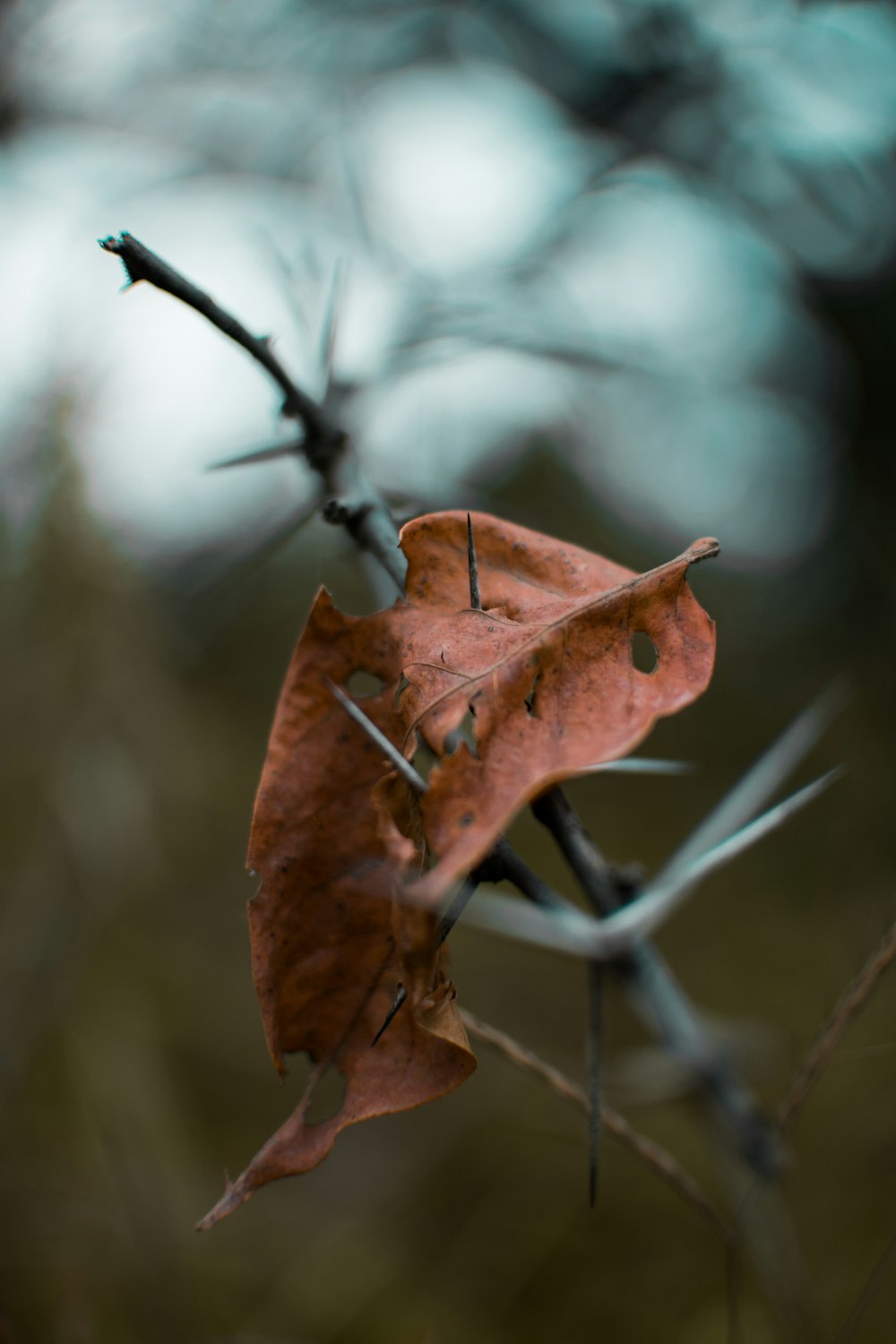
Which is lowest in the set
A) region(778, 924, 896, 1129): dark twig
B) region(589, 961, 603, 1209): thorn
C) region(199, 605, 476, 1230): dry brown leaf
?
region(778, 924, 896, 1129): dark twig

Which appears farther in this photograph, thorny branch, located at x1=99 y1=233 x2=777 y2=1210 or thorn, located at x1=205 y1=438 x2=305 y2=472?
thorn, located at x1=205 y1=438 x2=305 y2=472

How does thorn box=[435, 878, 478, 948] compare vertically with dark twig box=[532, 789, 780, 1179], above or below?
above

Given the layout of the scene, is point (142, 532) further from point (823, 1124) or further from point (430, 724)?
point (823, 1124)

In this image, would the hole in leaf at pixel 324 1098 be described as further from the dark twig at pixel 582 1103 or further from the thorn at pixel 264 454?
the thorn at pixel 264 454

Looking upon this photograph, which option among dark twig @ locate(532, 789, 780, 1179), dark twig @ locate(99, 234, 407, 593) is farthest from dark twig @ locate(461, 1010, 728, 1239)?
dark twig @ locate(99, 234, 407, 593)

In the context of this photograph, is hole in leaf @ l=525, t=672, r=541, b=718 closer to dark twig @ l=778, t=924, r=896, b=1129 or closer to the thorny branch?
the thorny branch

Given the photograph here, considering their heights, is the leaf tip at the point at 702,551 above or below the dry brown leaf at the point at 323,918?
above

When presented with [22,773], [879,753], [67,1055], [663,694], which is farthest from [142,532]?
[879,753]

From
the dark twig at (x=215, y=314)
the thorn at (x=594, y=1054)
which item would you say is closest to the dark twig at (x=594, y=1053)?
the thorn at (x=594, y=1054)
